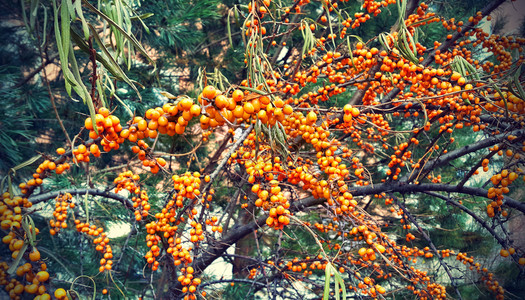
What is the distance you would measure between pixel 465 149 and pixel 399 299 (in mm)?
1416

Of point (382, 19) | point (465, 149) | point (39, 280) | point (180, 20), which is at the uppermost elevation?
point (382, 19)

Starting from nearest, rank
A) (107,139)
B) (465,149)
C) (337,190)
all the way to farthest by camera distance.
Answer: (107,139)
(337,190)
(465,149)

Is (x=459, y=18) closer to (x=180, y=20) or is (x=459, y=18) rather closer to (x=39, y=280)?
(x=180, y=20)

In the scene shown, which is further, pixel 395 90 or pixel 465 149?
pixel 395 90

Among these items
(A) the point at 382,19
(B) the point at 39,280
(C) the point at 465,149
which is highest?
(A) the point at 382,19

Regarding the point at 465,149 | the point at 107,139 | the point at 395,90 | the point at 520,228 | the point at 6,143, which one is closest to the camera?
the point at 107,139

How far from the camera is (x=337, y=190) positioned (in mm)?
658

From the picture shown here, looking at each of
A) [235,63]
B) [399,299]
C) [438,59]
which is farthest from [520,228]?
[235,63]

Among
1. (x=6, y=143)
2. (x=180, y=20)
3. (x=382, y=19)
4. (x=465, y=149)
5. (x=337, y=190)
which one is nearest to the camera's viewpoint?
(x=337, y=190)

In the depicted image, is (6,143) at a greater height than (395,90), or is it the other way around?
(395,90)

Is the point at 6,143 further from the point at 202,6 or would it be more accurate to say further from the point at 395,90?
the point at 395,90

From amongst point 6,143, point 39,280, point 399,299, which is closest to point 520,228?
point 399,299

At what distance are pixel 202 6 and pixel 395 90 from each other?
1298 millimetres

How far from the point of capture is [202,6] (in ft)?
5.79
